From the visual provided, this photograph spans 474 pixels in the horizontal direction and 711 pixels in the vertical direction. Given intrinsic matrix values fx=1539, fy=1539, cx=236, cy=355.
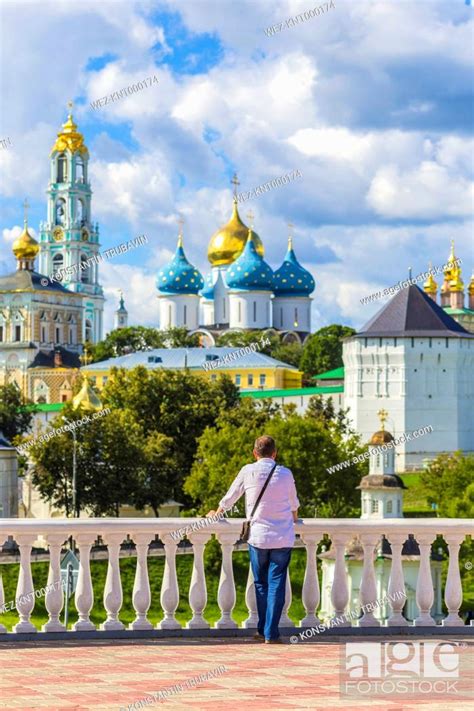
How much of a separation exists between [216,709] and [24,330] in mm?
117938

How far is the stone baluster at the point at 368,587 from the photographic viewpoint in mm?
11234

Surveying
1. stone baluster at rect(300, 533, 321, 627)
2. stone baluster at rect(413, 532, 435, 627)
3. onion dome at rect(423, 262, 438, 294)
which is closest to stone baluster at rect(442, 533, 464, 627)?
stone baluster at rect(413, 532, 435, 627)

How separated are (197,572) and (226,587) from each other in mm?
251

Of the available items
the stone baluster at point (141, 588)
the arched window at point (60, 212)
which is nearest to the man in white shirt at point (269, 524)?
the stone baluster at point (141, 588)

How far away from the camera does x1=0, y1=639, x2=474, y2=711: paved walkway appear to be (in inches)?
327

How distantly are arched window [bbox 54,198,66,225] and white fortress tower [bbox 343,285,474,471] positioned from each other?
60613 millimetres

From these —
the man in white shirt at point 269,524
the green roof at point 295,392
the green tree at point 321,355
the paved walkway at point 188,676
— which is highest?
the green tree at point 321,355

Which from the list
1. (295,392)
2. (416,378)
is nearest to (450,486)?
(416,378)

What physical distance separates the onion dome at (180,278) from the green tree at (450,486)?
60.8 metres

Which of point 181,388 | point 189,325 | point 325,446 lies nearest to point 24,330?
point 189,325

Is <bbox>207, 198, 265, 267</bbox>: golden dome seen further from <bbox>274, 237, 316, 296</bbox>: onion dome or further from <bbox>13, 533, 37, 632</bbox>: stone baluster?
<bbox>13, 533, 37, 632</bbox>: stone baluster

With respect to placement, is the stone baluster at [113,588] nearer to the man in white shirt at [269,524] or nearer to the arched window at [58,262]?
the man in white shirt at [269,524]

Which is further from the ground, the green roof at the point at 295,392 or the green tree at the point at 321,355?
the green tree at the point at 321,355

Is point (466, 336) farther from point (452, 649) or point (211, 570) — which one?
point (452, 649)
